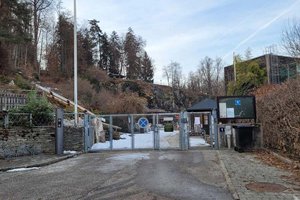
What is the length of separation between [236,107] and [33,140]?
981 centimetres

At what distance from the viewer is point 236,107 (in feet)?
58.8

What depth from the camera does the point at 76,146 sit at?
62.1 feet

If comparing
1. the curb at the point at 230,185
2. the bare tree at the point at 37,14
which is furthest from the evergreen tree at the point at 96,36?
the curb at the point at 230,185

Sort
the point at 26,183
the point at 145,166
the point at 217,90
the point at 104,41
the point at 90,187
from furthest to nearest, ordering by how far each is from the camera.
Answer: the point at 104,41, the point at 217,90, the point at 145,166, the point at 26,183, the point at 90,187

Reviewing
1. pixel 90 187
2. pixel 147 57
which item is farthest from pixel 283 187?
pixel 147 57

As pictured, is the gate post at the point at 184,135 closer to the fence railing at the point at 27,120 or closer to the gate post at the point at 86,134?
the gate post at the point at 86,134

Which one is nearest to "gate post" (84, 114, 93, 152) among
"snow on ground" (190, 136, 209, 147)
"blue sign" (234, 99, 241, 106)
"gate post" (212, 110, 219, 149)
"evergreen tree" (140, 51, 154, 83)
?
"snow on ground" (190, 136, 209, 147)

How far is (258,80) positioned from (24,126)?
3018 cm

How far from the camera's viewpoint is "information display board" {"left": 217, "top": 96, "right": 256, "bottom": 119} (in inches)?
692

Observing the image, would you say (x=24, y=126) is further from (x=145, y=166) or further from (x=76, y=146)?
(x=145, y=166)

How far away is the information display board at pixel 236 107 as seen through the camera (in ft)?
57.7

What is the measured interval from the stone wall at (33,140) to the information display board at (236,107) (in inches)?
285

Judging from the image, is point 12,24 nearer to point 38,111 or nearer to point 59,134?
point 38,111

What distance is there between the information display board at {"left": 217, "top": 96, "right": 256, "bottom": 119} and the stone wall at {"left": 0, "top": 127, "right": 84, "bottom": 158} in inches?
285
